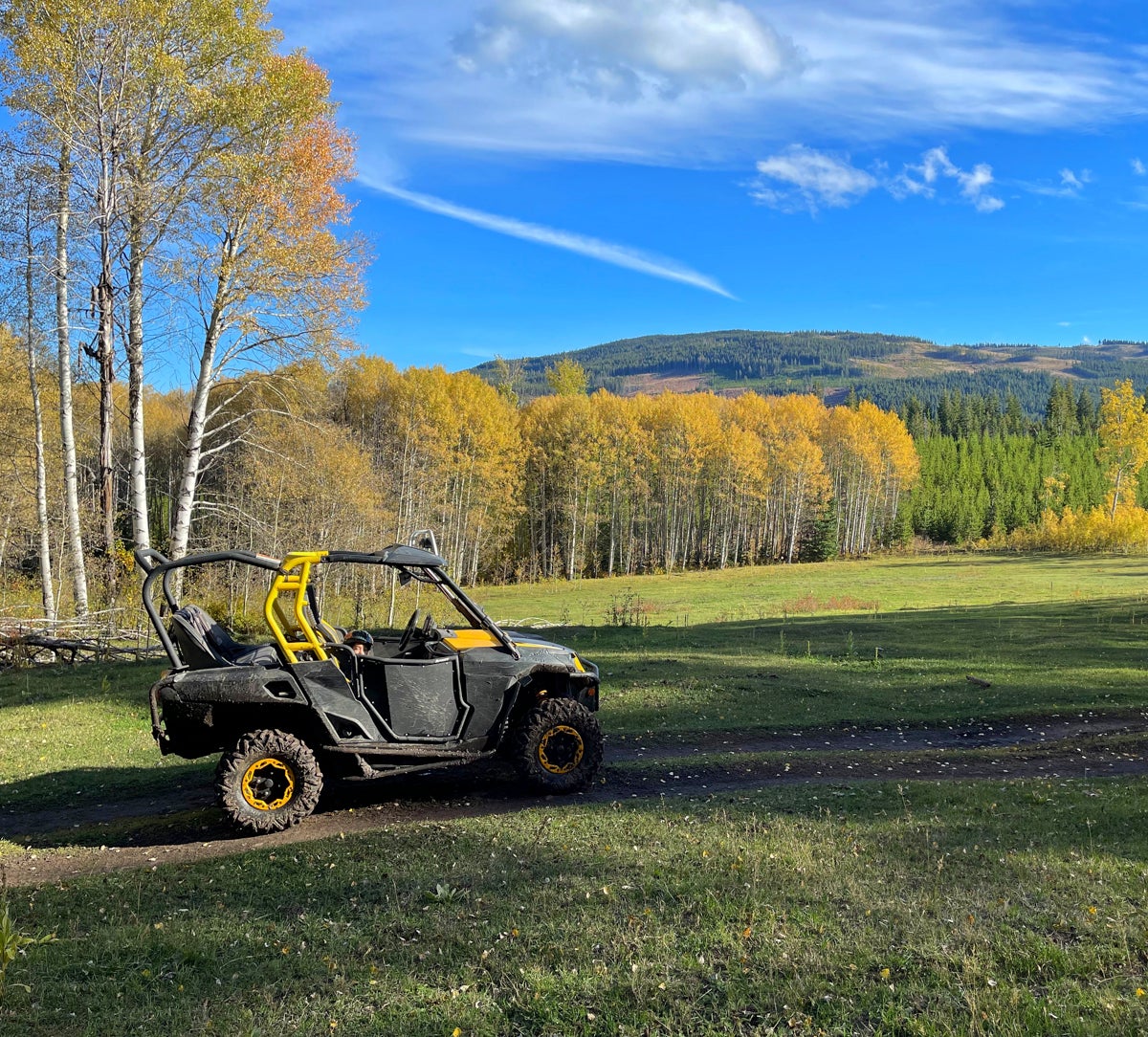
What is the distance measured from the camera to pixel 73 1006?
442 centimetres

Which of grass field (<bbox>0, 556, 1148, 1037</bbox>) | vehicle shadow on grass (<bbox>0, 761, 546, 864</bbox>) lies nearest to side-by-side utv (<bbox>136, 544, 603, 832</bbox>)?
vehicle shadow on grass (<bbox>0, 761, 546, 864</bbox>)

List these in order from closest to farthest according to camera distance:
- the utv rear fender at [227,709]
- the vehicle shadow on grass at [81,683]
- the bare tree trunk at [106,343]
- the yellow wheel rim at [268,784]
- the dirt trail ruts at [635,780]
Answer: the dirt trail ruts at [635,780] → the utv rear fender at [227,709] → the yellow wheel rim at [268,784] → the vehicle shadow on grass at [81,683] → the bare tree trunk at [106,343]

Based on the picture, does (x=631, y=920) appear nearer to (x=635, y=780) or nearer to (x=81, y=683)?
(x=635, y=780)

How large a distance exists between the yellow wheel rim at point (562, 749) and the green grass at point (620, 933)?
1292 millimetres

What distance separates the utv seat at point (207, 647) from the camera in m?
7.75

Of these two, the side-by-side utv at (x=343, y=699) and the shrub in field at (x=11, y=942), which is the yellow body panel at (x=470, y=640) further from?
the shrub in field at (x=11, y=942)

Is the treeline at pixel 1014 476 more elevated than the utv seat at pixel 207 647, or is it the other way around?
the treeline at pixel 1014 476

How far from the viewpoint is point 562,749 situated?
→ 29.0ft

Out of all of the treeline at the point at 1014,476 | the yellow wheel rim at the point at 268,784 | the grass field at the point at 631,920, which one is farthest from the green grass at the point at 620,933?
the treeline at the point at 1014,476

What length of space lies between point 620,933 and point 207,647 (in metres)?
4.91

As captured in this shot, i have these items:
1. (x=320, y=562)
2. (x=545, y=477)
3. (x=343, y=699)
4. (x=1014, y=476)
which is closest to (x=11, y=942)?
(x=343, y=699)

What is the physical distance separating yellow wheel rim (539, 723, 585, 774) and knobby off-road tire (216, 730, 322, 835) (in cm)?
233

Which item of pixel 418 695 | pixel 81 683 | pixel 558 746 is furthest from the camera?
pixel 81 683

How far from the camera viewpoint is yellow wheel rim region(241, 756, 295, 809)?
25.1 ft
